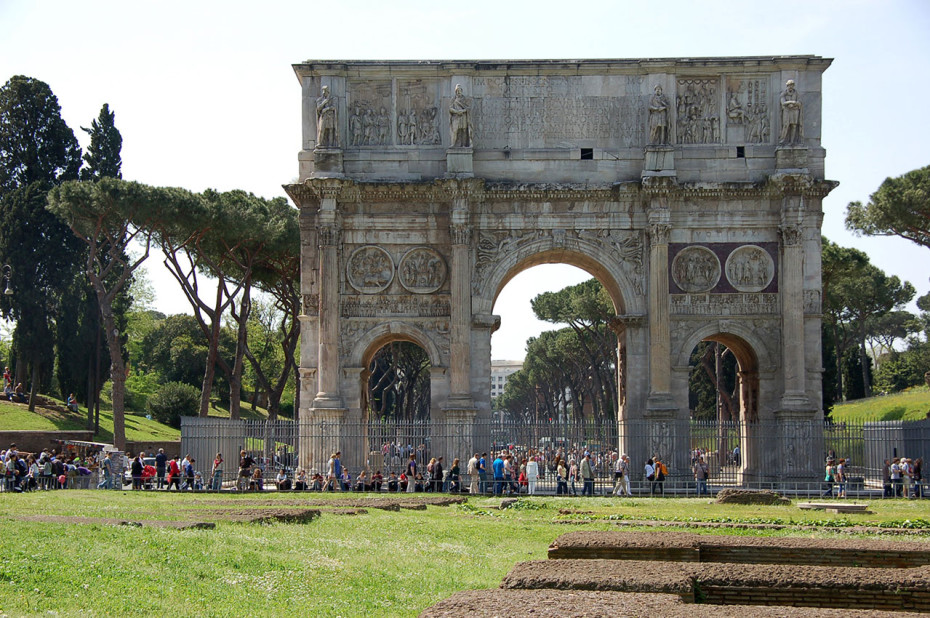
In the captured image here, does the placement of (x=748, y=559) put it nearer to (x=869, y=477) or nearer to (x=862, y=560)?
(x=862, y=560)

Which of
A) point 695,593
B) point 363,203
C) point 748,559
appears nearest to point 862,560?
point 748,559

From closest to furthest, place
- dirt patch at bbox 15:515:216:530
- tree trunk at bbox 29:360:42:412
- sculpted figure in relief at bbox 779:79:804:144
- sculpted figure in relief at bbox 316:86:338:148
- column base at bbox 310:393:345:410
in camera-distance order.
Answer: dirt patch at bbox 15:515:216:530, column base at bbox 310:393:345:410, sculpted figure in relief at bbox 779:79:804:144, sculpted figure in relief at bbox 316:86:338:148, tree trunk at bbox 29:360:42:412

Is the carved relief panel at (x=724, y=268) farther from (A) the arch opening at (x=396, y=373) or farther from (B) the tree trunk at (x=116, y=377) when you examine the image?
(A) the arch opening at (x=396, y=373)

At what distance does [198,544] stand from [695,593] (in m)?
6.00

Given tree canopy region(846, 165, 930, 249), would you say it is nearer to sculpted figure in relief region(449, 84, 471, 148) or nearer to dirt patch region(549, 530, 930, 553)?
sculpted figure in relief region(449, 84, 471, 148)

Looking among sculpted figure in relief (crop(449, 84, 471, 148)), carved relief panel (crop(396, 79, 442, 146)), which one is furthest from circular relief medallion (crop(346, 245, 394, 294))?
sculpted figure in relief (crop(449, 84, 471, 148))

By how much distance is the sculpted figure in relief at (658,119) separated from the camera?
29.6m

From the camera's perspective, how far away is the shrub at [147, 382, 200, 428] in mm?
53156

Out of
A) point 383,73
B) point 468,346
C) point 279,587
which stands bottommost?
point 279,587

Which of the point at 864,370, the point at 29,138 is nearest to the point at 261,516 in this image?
the point at 29,138

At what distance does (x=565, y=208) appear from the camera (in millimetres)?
30078

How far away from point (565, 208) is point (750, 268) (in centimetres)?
521

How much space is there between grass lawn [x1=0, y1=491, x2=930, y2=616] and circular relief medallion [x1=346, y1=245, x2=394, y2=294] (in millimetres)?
12091

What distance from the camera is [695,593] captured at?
809cm
